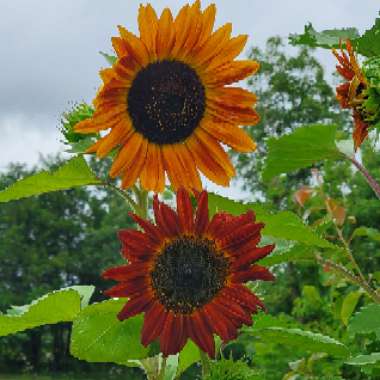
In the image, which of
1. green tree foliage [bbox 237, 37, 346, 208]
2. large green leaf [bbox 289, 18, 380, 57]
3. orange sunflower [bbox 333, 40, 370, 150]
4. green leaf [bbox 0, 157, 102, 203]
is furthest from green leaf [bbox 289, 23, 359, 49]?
green tree foliage [bbox 237, 37, 346, 208]

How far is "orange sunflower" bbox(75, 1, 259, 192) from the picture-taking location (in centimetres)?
105

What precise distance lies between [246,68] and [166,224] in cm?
24

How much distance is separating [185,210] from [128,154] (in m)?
0.14

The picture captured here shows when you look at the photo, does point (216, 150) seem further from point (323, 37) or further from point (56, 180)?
point (323, 37)

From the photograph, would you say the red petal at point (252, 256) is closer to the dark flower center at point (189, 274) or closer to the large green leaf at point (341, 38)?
the dark flower center at point (189, 274)

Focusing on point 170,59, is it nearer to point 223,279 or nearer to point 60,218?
point 223,279

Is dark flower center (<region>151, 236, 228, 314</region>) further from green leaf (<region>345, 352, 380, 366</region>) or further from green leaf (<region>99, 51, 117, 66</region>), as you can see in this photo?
green leaf (<region>345, 352, 380, 366</region>)

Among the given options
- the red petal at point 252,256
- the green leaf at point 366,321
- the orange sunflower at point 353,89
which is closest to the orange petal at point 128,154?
the red petal at point 252,256

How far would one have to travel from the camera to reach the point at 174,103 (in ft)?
3.67

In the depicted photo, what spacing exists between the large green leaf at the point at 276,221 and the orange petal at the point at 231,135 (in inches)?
3.6

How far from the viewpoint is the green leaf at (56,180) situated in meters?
1.18

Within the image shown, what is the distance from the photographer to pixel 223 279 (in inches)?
39.4

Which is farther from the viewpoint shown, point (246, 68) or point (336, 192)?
point (336, 192)

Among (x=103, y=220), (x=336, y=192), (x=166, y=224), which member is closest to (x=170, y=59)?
(x=166, y=224)
